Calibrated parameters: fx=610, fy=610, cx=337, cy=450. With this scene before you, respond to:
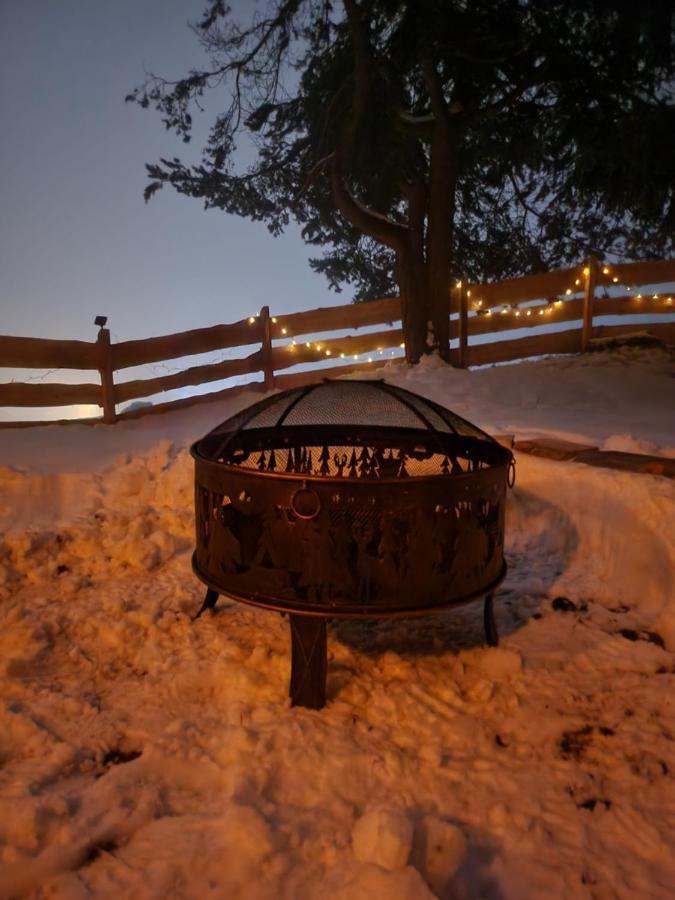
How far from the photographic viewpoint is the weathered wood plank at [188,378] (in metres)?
7.99

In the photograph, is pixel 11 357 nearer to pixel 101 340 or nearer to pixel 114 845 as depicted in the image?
pixel 101 340

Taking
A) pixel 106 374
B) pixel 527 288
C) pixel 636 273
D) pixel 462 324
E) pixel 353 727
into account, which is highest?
pixel 636 273

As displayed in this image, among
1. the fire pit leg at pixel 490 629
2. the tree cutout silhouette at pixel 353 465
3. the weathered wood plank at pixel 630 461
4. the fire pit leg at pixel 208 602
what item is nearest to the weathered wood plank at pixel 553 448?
the weathered wood plank at pixel 630 461

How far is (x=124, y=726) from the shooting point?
2.67 metres

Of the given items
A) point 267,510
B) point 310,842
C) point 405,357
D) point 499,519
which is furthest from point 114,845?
point 405,357

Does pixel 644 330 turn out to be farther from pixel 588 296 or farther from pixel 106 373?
pixel 106 373

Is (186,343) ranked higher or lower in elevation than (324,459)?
higher

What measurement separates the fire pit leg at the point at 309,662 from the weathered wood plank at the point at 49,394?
18.8 feet

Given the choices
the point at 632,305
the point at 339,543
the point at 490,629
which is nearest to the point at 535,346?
the point at 632,305

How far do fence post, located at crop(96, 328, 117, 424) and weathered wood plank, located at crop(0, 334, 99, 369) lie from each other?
0.07 metres

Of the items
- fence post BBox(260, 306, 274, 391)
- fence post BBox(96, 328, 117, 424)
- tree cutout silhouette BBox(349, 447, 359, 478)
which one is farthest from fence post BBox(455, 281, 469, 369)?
tree cutout silhouette BBox(349, 447, 359, 478)

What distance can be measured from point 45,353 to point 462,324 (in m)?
6.41

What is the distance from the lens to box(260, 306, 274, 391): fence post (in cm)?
949

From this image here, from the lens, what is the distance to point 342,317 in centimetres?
999
